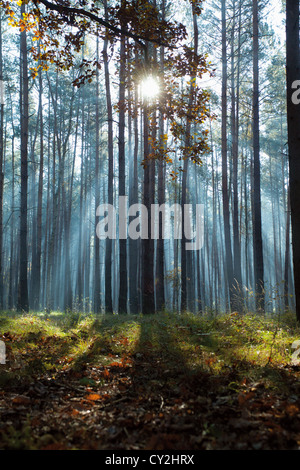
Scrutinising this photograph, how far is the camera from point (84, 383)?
140 inches

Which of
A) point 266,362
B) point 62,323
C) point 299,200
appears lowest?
point 62,323

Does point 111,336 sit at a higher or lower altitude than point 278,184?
lower

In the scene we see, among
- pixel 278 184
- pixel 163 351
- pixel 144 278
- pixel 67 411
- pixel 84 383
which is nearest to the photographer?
pixel 67 411

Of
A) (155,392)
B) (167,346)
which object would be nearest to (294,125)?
(167,346)

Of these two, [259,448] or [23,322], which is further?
[23,322]

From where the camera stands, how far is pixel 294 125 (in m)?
5.77

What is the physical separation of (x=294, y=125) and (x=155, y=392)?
194 inches

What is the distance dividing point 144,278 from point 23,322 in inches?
176

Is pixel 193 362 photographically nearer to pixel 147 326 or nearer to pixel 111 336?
pixel 111 336

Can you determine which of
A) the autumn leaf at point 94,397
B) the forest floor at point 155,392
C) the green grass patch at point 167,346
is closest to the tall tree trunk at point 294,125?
the green grass patch at point 167,346

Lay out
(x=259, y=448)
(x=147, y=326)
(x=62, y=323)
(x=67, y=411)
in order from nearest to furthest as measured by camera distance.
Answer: (x=259, y=448), (x=67, y=411), (x=147, y=326), (x=62, y=323)

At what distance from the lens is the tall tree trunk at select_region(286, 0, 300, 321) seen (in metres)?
5.65

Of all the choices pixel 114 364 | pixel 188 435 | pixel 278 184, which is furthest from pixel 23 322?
pixel 278 184

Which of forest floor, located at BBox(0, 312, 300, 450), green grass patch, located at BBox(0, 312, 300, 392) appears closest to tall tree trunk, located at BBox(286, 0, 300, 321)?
green grass patch, located at BBox(0, 312, 300, 392)
